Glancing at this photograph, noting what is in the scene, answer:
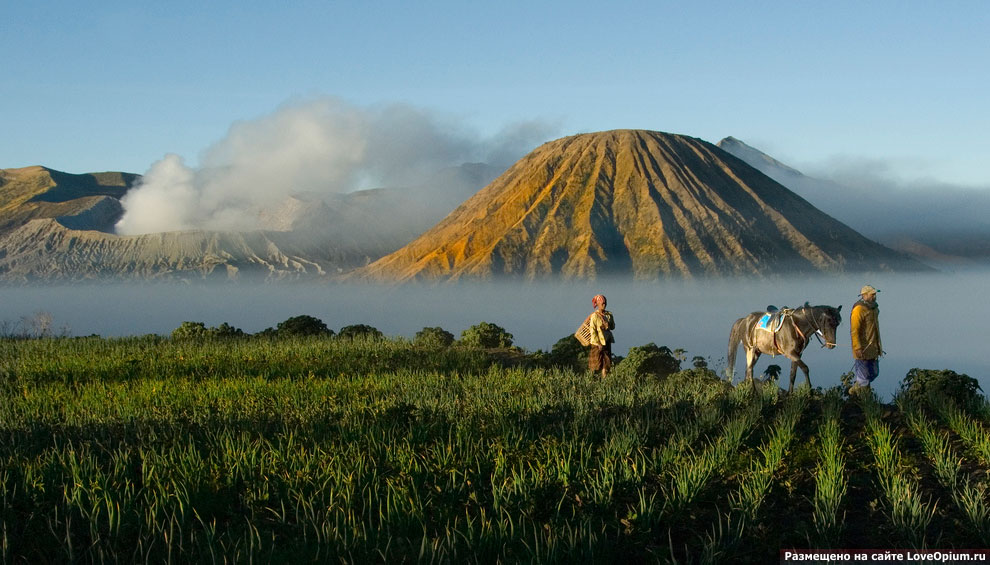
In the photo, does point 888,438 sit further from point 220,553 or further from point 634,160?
point 634,160

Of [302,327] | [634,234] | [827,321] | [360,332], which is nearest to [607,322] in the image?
[827,321]

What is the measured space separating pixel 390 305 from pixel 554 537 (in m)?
174

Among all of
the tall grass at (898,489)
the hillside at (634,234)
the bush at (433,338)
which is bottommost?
the tall grass at (898,489)

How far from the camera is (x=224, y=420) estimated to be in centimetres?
1111

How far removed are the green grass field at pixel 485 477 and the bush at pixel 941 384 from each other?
177cm

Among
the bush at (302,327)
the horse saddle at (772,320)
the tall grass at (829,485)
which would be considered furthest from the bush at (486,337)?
the tall grass at (829,485)

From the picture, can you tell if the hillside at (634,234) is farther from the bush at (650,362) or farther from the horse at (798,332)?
the horse at (798,332)

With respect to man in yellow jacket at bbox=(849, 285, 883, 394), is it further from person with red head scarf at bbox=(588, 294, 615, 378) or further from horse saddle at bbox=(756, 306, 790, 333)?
person with red head scarf at bbox=(588, 294, 615, 378)

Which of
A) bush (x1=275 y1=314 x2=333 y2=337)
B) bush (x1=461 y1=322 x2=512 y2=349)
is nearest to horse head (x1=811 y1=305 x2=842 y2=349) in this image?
bush (x1=461 y1=322 x2=512 y2=349)

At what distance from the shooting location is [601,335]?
1712 centimetres

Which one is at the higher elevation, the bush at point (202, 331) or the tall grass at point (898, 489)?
the bush at point (202, 331)

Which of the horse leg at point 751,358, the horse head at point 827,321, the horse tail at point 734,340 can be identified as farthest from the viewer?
the horse tail at point 734,340

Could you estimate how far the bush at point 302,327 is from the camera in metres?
27.4

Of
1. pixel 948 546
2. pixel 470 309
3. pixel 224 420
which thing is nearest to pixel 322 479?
pixel 224 420
